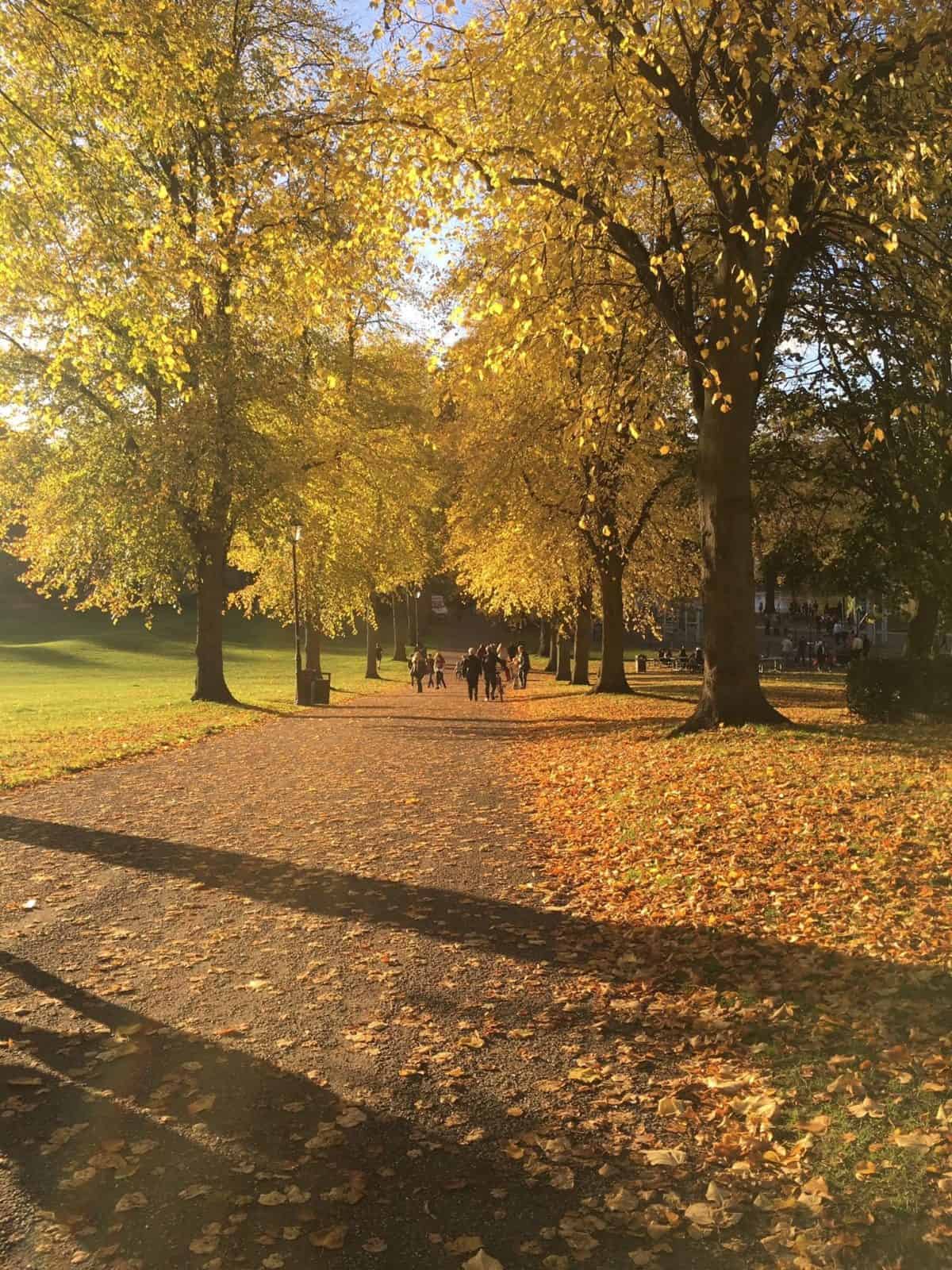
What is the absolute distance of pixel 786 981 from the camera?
17.1 ft

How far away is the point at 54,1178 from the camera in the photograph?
3.44 m

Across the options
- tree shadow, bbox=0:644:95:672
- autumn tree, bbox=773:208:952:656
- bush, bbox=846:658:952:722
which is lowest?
tree shadow, bbox=0:644:95:672

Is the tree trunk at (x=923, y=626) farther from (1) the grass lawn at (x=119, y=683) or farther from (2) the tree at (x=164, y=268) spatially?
(1) the grass lawn at (x=119, y=683)

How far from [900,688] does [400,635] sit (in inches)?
1944

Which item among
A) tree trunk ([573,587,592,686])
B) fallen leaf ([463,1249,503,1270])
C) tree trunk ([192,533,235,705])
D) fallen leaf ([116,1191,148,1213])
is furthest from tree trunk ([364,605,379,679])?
fallen leaf ([463,1249,503,1270])

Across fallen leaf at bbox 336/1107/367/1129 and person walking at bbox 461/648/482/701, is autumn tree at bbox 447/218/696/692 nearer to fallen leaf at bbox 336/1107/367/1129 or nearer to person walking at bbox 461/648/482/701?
person walking at bbox 461/648/482/701

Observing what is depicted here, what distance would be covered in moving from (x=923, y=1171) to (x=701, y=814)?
546 centimetres

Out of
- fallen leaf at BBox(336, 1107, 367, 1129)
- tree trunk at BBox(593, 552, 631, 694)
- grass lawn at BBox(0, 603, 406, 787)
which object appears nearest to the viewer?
Answer: fallen leaf at BBox(336, 1107, 367, 1129)

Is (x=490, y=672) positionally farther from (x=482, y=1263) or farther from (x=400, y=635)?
(x=400, y=635)

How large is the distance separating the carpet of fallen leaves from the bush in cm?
292

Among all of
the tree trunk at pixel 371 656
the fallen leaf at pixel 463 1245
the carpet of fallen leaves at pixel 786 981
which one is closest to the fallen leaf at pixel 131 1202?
the fallen leaf at pixel 463 1245

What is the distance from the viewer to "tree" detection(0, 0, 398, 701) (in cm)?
999

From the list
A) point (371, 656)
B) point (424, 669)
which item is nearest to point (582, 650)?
point (424, 669)

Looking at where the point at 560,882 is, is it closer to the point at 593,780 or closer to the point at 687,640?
the point at 593,780
